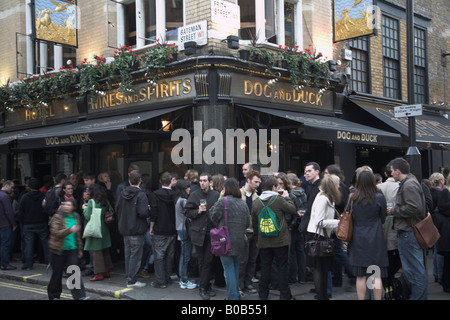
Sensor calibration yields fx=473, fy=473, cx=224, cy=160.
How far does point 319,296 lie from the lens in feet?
21.0

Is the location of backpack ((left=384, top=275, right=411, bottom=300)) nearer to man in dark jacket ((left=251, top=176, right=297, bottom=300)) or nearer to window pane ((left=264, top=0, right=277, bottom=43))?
man in dark jacket ((left=251, top=176, right=297, bottom=300))

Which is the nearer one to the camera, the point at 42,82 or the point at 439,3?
the point at 42,82

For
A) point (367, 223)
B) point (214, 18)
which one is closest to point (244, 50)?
point (214, 18)

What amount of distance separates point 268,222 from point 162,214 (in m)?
2.27

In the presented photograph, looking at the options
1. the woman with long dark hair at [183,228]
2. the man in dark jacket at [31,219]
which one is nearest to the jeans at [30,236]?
the man in dark jacket at [31,219]

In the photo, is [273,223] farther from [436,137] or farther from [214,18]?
[436,137]

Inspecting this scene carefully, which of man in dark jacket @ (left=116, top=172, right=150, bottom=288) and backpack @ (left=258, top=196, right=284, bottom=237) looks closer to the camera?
backpack @ (left=258, top=196, right=284, bottom=237)

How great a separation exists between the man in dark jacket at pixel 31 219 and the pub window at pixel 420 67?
39.3ft

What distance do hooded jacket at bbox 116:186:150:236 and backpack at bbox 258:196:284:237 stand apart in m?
2.30

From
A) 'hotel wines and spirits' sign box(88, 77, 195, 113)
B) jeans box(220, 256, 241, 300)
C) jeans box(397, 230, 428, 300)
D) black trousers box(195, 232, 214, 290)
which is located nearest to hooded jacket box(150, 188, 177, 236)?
black trousers box(195, 232, 214, 290)

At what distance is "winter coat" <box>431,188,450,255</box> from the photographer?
23.9ft

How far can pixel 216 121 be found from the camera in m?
9.61
